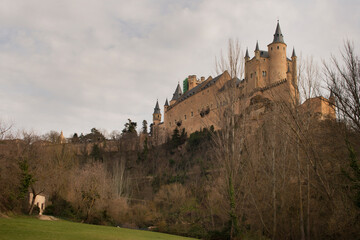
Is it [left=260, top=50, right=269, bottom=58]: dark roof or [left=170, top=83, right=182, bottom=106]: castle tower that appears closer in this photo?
[left=260, top=50, right=269, bottom=58]: dark roof

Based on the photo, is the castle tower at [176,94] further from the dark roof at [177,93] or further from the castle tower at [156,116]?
the castle tower at [156,116]

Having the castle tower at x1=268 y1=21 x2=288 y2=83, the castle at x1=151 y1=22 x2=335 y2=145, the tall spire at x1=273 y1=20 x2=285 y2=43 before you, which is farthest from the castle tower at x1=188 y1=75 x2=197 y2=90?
the tall spire at x1=273 y1=20 x2=285 y2=43

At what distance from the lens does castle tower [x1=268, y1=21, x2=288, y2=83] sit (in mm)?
45906

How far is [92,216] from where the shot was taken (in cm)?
2414

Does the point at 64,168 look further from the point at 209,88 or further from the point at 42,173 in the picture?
the point at 209,88

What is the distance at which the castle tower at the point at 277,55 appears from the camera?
151 feet

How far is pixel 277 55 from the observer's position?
→ 46.6 meters

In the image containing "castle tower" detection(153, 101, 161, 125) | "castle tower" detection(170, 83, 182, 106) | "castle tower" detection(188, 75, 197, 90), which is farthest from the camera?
"castle tower" detection(153, 101, 161, 125)

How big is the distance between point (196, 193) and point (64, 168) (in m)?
13.0

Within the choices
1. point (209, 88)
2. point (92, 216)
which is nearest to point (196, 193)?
point (92, 216)

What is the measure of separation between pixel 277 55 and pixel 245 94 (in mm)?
32719

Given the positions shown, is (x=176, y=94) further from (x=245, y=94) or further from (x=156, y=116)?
(x=245, y=94)

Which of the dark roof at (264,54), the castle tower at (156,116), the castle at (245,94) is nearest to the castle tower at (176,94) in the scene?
the castle at (245,94)

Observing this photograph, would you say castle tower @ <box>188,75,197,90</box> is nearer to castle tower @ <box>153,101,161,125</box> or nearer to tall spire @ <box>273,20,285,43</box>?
castle tower @ <box>153,101,161,125</box>
